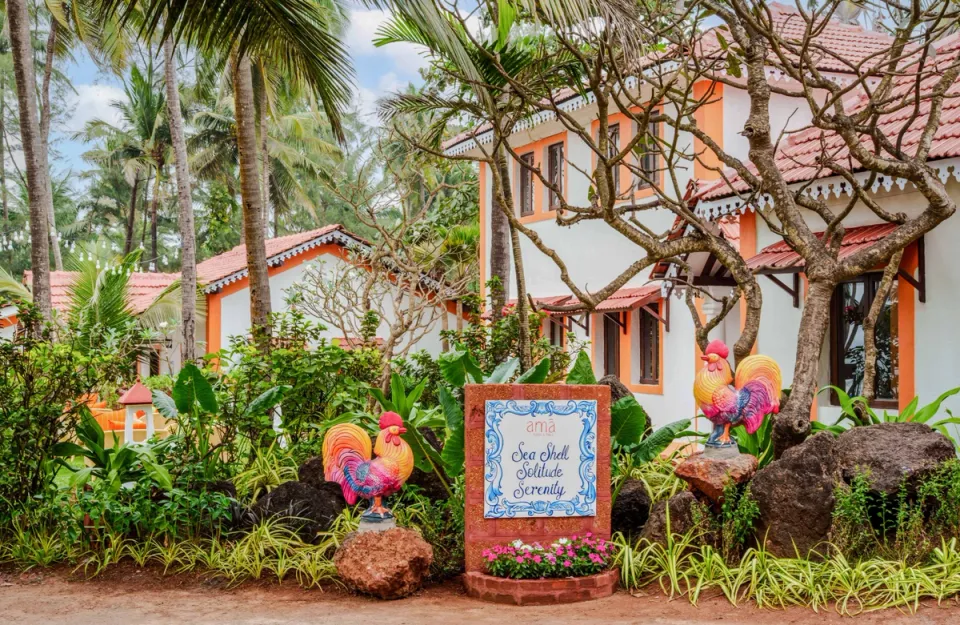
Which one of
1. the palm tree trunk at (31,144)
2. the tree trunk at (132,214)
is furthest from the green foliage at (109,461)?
the tree trunk at (132,214)

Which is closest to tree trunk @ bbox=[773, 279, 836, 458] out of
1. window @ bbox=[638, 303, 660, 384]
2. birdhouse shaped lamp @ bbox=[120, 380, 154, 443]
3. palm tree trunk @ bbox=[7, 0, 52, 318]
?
birdhouse shaped lamp @ bbox=[120, 380, 154, 443]

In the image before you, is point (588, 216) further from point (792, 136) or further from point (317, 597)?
point (792, 136)

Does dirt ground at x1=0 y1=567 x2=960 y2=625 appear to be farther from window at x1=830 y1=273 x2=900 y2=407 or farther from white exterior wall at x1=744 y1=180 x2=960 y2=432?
window at x1=830 y1=273 x2=900 y2=407

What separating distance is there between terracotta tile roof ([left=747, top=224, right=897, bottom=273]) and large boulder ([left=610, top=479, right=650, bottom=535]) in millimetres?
2620

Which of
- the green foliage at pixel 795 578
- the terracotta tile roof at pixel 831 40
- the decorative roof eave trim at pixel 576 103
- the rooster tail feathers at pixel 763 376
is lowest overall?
the green foliage at pixel 795 578

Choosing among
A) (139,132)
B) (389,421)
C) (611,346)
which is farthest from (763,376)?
(139,132)

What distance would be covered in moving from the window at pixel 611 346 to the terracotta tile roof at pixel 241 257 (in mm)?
7885

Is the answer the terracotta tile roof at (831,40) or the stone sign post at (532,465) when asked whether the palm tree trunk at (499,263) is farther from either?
the stone sign post at (532,465)

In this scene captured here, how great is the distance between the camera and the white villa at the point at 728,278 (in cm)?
942

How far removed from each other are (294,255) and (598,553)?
57.7ft

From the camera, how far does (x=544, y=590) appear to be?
5.99 meters

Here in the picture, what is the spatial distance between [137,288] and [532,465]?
23.1 m

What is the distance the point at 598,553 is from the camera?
6.25 metres

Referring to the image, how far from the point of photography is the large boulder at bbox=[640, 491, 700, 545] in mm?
6402
